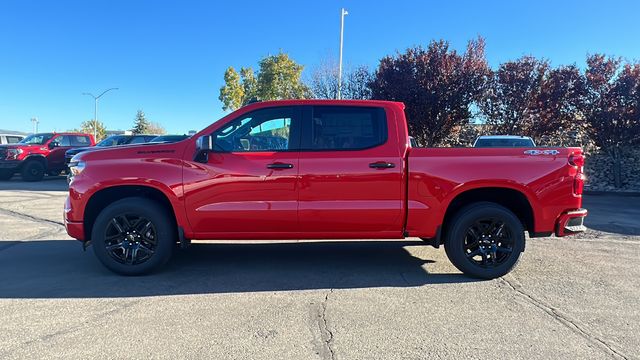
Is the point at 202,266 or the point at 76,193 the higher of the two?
the point at 76,193

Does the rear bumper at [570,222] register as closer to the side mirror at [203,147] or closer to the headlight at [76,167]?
the side mirror at [203,147]

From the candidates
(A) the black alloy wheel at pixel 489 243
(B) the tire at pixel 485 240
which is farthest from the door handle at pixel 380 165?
(A) the black alloy wheel at pixel 489 243

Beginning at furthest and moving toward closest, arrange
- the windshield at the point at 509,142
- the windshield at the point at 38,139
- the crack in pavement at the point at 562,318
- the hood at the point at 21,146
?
the windshield at the point at 38,139 → the hood at the point at 21,146 → the windshield at the point at 509,142 → the crack in pavement at the point at 562,318

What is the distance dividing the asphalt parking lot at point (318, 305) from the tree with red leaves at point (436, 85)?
12.6 meters

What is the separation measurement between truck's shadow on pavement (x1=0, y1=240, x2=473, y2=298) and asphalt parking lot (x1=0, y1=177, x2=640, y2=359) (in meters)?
0.02

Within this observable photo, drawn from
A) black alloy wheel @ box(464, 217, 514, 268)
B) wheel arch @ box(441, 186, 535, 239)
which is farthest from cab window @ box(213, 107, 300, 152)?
black alloy wheel @ box(464, 217, 514, 268)

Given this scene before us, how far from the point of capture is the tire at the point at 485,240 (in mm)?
5039

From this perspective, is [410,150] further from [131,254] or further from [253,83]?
[253,83]

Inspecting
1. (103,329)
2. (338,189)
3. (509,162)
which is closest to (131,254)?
(103,329)

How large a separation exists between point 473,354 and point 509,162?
2.42m

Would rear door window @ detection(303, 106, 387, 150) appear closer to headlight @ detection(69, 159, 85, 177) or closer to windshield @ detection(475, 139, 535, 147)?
headlight @ detection(69, 159, 85, 177)

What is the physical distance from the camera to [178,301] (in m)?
4.37

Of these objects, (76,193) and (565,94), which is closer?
(76,193)

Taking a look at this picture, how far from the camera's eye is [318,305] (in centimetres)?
427
